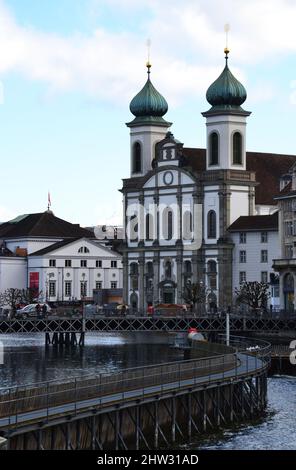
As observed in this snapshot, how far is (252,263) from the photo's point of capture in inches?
7028

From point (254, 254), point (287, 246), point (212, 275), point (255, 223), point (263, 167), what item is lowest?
point (212, 275)

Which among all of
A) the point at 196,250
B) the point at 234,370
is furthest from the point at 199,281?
the point at 234,370

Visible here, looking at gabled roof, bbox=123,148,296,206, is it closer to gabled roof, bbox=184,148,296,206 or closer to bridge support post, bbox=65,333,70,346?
gabled roof, bbox=184,148,296,206

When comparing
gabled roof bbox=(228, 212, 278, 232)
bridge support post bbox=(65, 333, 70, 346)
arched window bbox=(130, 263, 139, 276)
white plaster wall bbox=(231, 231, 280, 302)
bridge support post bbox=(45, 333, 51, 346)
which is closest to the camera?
bridge support post bbox=(45, 333, 51, 346)

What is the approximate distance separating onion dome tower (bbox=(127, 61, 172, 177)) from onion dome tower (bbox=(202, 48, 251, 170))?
10593 mm

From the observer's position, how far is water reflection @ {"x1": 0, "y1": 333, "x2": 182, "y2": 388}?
367ft

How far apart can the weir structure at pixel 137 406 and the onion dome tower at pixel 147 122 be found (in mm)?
104379

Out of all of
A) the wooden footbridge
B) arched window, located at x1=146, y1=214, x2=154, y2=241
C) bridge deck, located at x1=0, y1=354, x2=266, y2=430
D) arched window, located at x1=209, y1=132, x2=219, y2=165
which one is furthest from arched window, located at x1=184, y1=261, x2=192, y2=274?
bridge deck, located at x1=0, y1=354, x2=266, y2=430

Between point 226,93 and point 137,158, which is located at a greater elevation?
point 226,93

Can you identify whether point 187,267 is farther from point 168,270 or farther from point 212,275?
point 212,275

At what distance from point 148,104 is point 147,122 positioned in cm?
222

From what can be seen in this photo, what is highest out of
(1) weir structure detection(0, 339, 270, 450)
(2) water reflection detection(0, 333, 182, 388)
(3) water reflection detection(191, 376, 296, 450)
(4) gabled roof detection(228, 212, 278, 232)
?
(4) gabled roof detection(228, 212, 278, 232)

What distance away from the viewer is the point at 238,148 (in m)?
185

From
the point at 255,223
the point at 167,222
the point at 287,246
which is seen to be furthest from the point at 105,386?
the point at 167,222
